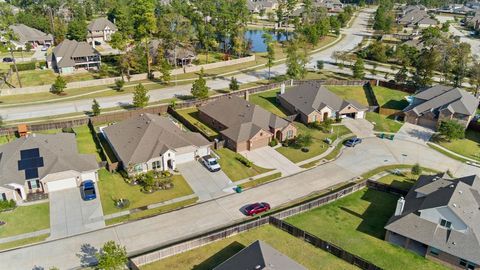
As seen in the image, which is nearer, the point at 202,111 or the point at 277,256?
the point at 277,256

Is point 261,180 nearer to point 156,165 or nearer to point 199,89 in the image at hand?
point 156,165

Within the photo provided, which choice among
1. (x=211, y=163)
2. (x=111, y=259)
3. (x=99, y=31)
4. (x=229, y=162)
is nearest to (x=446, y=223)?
(x=229, y=162)

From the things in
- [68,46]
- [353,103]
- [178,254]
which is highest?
[68,46]

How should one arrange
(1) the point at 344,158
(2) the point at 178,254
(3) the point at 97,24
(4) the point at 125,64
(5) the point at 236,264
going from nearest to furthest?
(5) the point at 236,264, (2) the point at 178,254, (1) the point at 344,158, (4) the point at 125,64, (3) the point at 97,24

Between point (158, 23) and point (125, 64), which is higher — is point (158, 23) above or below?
above

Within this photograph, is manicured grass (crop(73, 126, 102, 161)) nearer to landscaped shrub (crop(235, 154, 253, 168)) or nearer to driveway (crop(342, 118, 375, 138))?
landscaped shrub (crop(235, 154, 253, 168))

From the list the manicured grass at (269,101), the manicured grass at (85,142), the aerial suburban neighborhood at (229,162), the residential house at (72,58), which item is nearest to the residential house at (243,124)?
the aerial suburban neighborhood at (229,162)

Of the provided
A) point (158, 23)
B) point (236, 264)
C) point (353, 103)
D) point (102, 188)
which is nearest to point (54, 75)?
point (158, 23)

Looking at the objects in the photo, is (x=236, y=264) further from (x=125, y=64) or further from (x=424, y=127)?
(x=125, y=64)

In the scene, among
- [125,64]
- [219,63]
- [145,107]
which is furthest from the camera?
[219,63]
